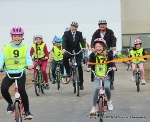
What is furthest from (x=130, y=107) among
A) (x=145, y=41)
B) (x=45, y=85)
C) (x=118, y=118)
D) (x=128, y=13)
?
(x=128, y=13)

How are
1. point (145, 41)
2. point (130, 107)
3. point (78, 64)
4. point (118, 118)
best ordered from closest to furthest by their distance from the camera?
point (118, 118) → point (130, 107) → point (78, 64) → point (145, 41)

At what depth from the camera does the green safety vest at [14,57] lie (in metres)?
8.45

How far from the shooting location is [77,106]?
1118 cm

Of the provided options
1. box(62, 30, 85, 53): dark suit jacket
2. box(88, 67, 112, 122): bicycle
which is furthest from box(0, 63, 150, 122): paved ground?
box(62, 30, 85, 53): dark suit jacket

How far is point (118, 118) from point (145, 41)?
3600 cm

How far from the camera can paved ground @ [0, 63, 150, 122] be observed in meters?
9.55

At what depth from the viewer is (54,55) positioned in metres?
16.1

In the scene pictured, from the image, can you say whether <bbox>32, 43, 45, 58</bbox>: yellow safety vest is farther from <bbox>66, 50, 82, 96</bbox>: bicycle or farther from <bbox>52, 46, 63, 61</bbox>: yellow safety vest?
<bbox>52, 46, 63, 61</bbox>: yellow safety vest

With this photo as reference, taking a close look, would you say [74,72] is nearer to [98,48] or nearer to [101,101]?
[98,48]

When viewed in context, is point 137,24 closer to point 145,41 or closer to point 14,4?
point 145,41

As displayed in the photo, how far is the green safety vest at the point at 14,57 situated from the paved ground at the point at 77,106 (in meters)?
1.47

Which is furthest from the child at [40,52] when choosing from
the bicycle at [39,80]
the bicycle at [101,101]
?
the bicycle at [101,101]

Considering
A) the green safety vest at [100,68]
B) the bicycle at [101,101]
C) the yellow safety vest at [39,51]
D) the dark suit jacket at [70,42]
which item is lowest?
the bicycle at [101,101]

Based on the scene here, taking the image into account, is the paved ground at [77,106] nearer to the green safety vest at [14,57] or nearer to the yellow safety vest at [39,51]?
the yellow safety vest at [39,51]
